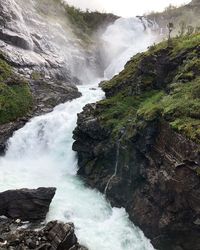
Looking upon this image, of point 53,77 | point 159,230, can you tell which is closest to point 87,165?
point 159,230

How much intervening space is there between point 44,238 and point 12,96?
3131cm

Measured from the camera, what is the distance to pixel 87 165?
129 ft

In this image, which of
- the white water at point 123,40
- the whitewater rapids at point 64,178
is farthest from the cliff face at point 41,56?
the white water at point 123,40

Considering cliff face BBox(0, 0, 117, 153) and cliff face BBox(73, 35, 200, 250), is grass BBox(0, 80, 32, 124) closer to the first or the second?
cliff face BBox(0, 0, 117, 153)

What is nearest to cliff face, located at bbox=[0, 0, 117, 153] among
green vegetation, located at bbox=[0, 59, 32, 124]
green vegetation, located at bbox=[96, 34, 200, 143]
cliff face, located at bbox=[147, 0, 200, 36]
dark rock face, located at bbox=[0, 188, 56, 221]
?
green vegetation, located at bbox=[0, 59, 32, 124]

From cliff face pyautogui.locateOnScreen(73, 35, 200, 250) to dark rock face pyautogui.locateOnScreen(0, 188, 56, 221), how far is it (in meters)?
6.47

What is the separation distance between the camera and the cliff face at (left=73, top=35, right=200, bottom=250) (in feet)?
90.4

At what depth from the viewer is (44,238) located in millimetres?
25719

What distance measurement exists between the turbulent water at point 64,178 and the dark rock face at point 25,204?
933 millimetres

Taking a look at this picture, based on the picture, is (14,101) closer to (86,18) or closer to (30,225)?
(30,225)

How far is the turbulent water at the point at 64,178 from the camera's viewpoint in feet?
95.5

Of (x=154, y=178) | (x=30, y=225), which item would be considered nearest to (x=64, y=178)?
(x=30, y=225)

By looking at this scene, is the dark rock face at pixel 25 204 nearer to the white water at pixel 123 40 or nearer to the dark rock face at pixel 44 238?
the dark rock face at pixel 44 238

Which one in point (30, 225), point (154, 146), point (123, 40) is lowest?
point (30, 225)
